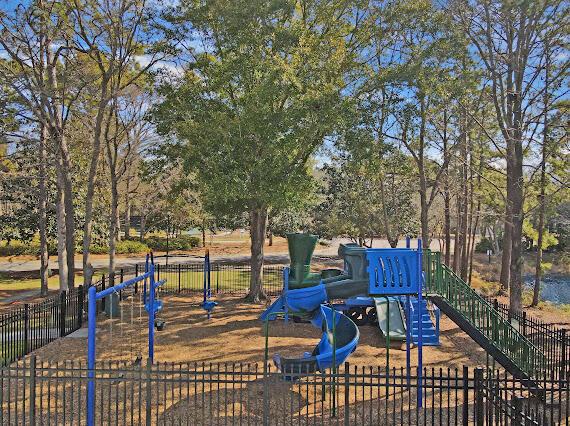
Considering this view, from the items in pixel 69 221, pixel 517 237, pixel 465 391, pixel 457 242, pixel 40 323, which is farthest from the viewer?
pixel 457 242

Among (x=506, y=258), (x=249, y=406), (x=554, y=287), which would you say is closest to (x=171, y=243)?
(x=506, y=258)

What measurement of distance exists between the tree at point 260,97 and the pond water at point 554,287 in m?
24.4

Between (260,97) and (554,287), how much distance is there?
122 feet

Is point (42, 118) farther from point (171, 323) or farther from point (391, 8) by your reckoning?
point (391, 8)

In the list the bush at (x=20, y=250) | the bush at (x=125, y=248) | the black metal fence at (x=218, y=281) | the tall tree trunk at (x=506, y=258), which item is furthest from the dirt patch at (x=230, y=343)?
the bush at (x=125, y=248)

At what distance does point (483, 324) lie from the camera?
11.4 meters

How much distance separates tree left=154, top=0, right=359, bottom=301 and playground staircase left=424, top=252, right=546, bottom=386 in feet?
24.1

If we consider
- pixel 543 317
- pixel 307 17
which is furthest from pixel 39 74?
pixel 543 317

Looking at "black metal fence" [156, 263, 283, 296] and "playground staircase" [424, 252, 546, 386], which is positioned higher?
"playground staircase" [424, 252, 546, 386]

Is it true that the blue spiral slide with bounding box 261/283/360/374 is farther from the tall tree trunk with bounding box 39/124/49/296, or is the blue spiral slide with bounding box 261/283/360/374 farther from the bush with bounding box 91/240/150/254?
the bush with bounding box 91/240/150/254

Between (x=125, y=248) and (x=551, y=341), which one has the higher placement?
(x=551, y=341)

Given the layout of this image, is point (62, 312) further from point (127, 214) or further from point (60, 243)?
point (127, 214)

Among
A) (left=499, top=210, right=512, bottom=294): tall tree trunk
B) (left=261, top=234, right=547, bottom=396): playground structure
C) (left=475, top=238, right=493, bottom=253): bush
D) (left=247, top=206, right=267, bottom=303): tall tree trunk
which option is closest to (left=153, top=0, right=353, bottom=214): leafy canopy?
(left=247, top=206, right=267, bottom=303): tall tree trunk

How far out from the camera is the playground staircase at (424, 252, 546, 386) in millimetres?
11055
